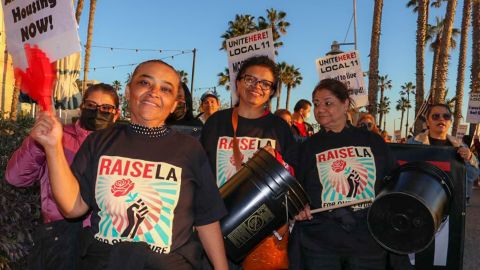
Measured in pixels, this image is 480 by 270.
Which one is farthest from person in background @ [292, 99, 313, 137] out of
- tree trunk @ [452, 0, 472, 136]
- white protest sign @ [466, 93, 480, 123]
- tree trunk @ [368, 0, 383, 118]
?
tree trunk @ [452, 0, 472, 136]

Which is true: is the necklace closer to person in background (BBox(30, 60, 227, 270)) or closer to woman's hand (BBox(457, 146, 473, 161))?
person in background (BBox(30, 60, 227, 270))

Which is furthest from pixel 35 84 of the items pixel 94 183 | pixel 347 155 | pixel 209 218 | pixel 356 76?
pixel 356 76

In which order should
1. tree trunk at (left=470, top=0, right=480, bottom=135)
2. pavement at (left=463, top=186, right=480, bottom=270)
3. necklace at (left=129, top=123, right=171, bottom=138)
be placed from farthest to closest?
tree trunk at (left=470, top=0, right=480, bottom=135)
pavement at (left=463, top=186, right=480, bottom=270)
necklace at (left=129, top=123, right=171, bottom=138)

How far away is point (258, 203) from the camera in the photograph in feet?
10.2

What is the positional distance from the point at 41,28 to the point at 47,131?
1282 mm

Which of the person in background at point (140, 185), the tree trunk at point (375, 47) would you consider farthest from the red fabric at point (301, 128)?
the tree trunk at point (375, 47)

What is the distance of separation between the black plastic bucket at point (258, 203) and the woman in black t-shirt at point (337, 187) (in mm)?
213

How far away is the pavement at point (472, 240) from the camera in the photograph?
7.14 meters

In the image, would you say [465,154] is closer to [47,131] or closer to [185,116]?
[185,116]

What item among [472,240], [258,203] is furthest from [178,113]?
[472,240]

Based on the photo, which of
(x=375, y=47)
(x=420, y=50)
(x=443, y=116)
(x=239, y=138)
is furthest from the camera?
(x=420, y=50)

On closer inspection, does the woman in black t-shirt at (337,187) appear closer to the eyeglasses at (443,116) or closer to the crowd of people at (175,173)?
the crowd of people at (175,173)

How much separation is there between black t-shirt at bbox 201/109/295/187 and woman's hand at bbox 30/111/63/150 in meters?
1.61

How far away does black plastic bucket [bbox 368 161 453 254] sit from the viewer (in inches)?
120
